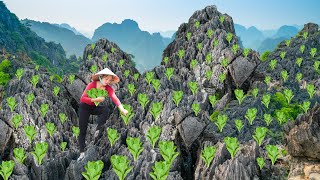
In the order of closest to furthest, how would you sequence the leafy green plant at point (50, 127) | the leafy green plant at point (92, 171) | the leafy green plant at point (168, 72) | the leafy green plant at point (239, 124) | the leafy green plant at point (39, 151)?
the leafy green plant at point (92, 171)
the leafy green plant at point (39, 151)
the leafy green plant at point (239, 124)
the leafy green plant at point (50, 127)
the leafy green plant at point (168, 72)

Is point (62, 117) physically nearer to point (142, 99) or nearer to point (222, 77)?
point (142, 99)

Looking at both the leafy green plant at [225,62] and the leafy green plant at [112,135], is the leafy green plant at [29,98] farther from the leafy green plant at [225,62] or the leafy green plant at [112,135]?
the leafy green plant at [225,62]

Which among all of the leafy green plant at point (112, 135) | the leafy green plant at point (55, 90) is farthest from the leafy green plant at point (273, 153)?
the leafy green plant at point (55, 90)

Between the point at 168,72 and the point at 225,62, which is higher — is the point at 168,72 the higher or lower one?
the lower one

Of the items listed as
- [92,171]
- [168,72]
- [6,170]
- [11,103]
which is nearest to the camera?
[92,171]

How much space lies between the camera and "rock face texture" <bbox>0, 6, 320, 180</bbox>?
33.9 ft

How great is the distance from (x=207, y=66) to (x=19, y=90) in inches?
406

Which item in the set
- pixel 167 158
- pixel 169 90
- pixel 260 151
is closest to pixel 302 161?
pixel 260 151

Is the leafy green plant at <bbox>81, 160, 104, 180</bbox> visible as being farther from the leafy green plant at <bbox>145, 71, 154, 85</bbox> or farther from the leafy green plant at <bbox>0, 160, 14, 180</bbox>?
the leafy green plant at <bbox>145, 71, 154, 85</bbox>

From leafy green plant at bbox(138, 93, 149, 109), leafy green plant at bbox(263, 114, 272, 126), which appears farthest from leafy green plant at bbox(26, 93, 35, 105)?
leafy green plant at bbox(263, 114, 272, 126)

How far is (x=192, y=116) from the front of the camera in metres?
13.3

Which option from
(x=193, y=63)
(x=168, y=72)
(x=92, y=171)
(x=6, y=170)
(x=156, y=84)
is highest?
(x=193, y=63)

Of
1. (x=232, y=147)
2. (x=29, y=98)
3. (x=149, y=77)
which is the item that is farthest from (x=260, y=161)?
(x=29, y=98)

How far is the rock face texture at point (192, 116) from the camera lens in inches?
407
